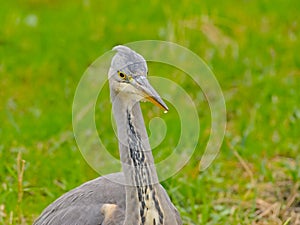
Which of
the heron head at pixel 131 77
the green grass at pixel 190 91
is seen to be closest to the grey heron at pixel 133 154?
Answer: the heron head at pixel 131 77

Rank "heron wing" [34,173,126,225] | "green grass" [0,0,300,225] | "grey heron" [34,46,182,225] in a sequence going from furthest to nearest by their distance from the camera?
"green grass" [0,0,300,225]
"heron wing" [34,173,126,225]
"grey heron" [34,46,182,225]

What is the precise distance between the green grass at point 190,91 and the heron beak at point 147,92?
5.30ft

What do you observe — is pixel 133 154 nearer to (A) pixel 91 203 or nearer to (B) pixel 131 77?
(B) pixel 131 77

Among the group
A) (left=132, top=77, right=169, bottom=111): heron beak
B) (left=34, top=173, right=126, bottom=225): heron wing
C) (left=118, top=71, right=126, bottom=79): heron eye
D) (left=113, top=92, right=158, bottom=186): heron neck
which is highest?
(left=118, top=71, right=126, bottom=79): heron eye

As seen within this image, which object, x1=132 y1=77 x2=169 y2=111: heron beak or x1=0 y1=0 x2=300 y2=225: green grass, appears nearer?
x1=132 y1=77 x2=169 y2=111: heron beak

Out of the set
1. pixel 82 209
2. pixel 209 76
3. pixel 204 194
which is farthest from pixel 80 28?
pixel 82 209

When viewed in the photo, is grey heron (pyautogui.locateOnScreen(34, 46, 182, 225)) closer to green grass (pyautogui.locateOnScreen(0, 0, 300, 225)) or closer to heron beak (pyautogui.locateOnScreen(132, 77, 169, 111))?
heron beak (pyautogui.locateOnScreen(132, 77, 169, 111))

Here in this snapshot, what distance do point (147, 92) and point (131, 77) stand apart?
13 cm

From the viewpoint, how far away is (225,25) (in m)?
8.12

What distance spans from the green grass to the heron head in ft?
5.14

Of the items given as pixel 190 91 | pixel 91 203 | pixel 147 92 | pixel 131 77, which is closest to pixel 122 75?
pixel 131 77

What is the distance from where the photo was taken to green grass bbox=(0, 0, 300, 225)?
535cm

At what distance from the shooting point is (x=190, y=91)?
707 cm

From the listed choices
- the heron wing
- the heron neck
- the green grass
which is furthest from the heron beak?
the green grass
